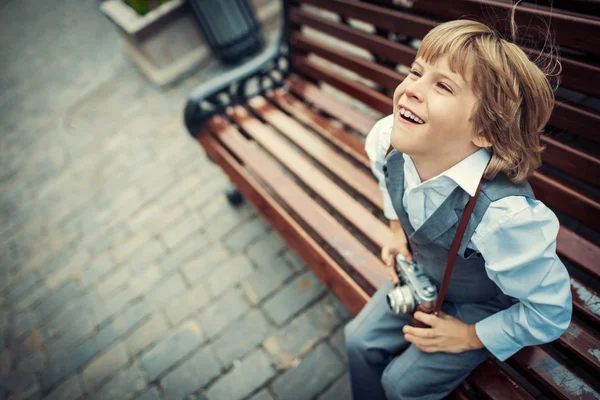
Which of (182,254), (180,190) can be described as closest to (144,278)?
(182,254)

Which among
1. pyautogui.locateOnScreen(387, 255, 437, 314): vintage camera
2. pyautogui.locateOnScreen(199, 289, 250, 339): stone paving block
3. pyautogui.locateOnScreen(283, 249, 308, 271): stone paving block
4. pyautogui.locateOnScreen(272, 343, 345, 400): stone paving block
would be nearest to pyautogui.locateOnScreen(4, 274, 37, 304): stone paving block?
pyautogui.locateOnScreen(199, 289, 250, 339): stone paving block

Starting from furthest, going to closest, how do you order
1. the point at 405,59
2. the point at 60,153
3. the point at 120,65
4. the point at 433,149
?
the point at 120,65 → the point at 60,153 → the point at 405,59 → the point at 433,149

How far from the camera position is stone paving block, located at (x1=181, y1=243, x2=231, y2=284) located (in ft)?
8.63

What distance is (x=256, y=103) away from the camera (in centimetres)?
267

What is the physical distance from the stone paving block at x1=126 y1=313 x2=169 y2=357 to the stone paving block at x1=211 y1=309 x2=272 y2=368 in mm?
402

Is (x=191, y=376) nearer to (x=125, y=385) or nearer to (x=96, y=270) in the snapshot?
(x=125, y=385)

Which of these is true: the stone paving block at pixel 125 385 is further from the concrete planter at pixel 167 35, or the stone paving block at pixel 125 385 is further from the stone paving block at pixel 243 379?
the concrete planter at pixel 167 35

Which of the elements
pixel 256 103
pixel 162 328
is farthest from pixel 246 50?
pixel 162 328

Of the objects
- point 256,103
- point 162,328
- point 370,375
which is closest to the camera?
point 370,375

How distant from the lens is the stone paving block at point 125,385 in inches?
86.8

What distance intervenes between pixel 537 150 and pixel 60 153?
4612 mm

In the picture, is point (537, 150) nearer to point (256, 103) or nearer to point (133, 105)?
point (256, 103)

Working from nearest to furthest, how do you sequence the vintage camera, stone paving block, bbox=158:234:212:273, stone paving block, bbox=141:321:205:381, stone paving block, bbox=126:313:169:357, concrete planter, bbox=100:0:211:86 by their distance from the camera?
the vintage camera < stone paving block, bbox=141:321:205:381 < stone paving block, bbox=126:313:169:357 < stone paving block, bbox=158:234:212:273 < concrete planter, bbox=100:0:211:86

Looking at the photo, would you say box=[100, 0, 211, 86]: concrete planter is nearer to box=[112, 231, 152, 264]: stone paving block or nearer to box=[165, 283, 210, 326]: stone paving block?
box=[112, 231, 152, 264]: stone paving block
